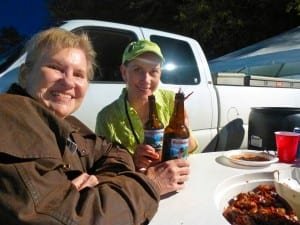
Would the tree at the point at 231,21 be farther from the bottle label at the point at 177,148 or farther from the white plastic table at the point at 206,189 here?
the bottle label at the point at 177,148

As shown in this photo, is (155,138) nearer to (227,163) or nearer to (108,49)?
(227,163)

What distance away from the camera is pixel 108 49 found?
436 cm

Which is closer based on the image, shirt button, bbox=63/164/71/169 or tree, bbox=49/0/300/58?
shirt button, bbox=63/164/71/169

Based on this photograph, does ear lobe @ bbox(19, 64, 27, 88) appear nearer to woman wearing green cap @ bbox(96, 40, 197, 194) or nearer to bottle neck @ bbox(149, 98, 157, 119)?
bottle neck @ bbox(149, 98, 157, 119)

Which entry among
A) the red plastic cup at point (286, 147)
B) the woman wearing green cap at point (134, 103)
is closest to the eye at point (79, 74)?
the woman wearing green cap at point (134, 103)

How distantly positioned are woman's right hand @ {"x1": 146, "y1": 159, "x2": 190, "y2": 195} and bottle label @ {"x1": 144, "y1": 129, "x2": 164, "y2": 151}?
0.21 m

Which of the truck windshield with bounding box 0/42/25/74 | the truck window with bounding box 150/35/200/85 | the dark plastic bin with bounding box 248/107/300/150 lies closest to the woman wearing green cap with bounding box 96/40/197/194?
the truck windshield with bounding box 0/42/25/74

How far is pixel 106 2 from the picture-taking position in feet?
75.7

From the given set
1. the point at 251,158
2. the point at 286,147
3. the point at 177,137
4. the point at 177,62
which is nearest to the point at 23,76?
the point at 177,137

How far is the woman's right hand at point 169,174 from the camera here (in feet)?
5.17

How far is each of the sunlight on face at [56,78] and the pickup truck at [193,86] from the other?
2.32m

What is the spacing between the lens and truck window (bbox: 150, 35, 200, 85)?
4.80m

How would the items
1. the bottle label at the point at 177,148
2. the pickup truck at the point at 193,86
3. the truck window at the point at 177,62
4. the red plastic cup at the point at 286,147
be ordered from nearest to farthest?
the bottle label at the point at 177,148 < the red plastic cup at the point at 286,147 < the pickup truck at the point at 193,86 < the truck window at the point at 177,62

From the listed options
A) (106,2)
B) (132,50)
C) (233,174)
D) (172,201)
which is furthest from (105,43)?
(106,2)
